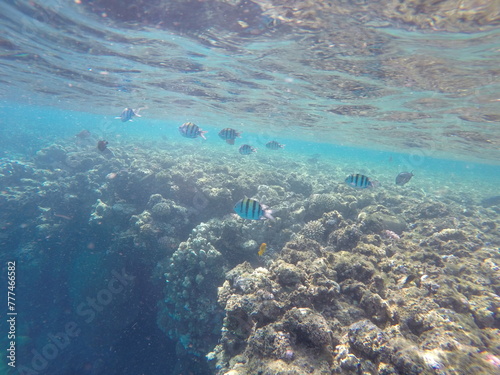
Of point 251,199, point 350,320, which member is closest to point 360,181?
point 251,199

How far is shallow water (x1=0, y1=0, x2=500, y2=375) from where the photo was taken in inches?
157

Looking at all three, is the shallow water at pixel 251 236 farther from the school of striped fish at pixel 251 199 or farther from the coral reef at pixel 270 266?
the school of striped fish at pixel 251 199

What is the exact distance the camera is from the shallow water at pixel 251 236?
4.00m

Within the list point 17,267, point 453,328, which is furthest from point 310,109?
point 17,267

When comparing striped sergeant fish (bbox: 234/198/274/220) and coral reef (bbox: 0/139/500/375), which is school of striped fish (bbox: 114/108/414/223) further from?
coral reef (bbox: 0/139/500/375)

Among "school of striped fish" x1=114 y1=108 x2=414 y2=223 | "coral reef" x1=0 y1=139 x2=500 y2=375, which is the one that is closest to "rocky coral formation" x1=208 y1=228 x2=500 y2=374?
"coral reef" x1=0 y1=139 x2=500 y2=375

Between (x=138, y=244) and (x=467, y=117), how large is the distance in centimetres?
2263

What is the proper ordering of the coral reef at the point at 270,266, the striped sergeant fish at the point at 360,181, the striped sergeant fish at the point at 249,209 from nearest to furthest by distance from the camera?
the coral reef at the point at 270,266, the striped sergeant fish at the point at 249,209, the striped sergeant fish at the point at 360,181

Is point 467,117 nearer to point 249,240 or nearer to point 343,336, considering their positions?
point 249,240

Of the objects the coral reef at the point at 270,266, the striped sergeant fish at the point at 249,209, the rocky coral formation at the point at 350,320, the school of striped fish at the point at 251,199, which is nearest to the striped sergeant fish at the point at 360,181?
the school of striped fish at the point at 251,199

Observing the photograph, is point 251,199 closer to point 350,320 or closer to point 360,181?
point 350,320

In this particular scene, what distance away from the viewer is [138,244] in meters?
9.44

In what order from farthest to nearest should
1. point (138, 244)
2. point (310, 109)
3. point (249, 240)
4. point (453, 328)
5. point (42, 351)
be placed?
1. point (310, 109)
2. point (42, 351)
3. point (138, 244)
4. point (249, 240)
5. point (453, 328)

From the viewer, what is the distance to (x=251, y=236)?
27.5 feet
